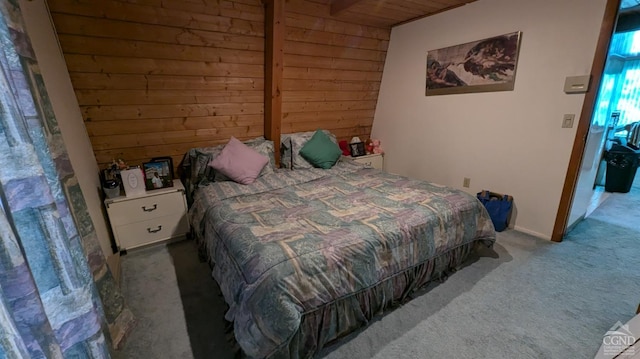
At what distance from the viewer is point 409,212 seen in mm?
1893

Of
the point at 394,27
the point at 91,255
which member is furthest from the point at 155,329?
the point at 394,27

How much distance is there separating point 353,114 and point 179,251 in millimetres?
2757

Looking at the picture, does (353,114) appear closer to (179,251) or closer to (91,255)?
(179,251)

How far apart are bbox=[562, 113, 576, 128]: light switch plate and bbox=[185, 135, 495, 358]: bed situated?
1136mm

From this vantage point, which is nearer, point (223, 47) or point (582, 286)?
point (582, 286)

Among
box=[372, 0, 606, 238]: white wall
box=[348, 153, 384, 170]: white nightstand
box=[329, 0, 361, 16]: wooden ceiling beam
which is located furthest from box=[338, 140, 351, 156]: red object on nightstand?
box=[329, 0, 361, 16]: wooden ceiling beam

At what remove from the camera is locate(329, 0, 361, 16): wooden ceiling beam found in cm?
270

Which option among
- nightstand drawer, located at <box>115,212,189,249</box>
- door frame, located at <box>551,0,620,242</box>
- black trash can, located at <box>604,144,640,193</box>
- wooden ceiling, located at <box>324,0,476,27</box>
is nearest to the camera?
door frame, located at <box>551,0,620,242</box>

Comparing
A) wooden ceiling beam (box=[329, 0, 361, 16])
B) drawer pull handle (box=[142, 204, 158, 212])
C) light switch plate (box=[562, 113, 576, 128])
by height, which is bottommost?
drawer pull handle (box=[142, 204, 158, 212])

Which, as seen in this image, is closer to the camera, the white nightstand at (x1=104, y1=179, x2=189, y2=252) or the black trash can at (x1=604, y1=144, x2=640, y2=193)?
the white nightstand at (x1=104, y1=179, x2=189, y2=252)

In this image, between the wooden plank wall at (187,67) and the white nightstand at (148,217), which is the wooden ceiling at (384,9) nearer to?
the wooden plank wall at (187,67)

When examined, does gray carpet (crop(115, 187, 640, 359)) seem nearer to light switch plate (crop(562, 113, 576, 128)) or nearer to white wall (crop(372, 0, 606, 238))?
white wall (crop(372, 0, 606, 238))

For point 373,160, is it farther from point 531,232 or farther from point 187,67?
point 187,67

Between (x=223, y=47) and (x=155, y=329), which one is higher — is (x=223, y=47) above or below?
above
